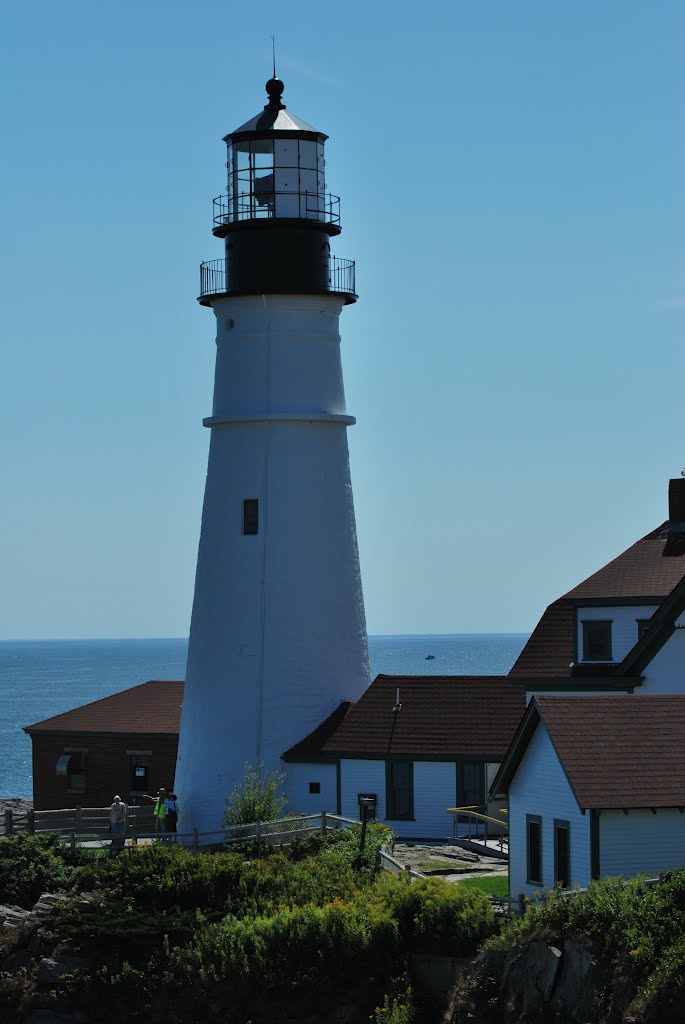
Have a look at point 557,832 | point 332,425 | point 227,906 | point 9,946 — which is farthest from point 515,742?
point 332,425

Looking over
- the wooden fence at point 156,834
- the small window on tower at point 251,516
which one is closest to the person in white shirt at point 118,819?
the wooden fence at point 156,834

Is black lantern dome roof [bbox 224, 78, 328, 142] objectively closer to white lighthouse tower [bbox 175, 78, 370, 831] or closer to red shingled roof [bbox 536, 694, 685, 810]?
white lighthouse tower [bbox 175, 78, 370, 831]

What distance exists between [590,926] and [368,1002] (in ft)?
18.8

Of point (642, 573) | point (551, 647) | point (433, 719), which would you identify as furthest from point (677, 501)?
point (433, 719)

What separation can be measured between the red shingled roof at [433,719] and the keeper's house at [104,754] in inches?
285

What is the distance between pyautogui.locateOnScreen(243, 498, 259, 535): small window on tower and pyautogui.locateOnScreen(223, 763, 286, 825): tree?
562 cm

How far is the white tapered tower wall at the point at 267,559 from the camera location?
41.6m

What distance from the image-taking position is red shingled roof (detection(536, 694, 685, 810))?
2820 centimetres

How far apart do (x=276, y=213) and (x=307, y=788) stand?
43.5ft

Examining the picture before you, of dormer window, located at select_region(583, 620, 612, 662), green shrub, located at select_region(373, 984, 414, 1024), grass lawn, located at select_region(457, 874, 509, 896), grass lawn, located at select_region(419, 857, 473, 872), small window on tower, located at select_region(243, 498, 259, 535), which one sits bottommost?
green shrub, located at select_region(373, 984, 414, 1024)

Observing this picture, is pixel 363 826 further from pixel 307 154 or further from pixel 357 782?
pixel 307 154

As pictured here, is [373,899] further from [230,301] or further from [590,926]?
[230,301]

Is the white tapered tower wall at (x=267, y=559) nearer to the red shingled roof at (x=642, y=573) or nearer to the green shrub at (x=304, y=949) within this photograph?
the red shingled roof at (x=642, y=573)

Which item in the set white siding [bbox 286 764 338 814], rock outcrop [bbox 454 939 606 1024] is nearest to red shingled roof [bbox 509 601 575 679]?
white siding [bbox 286 764 338 814]
